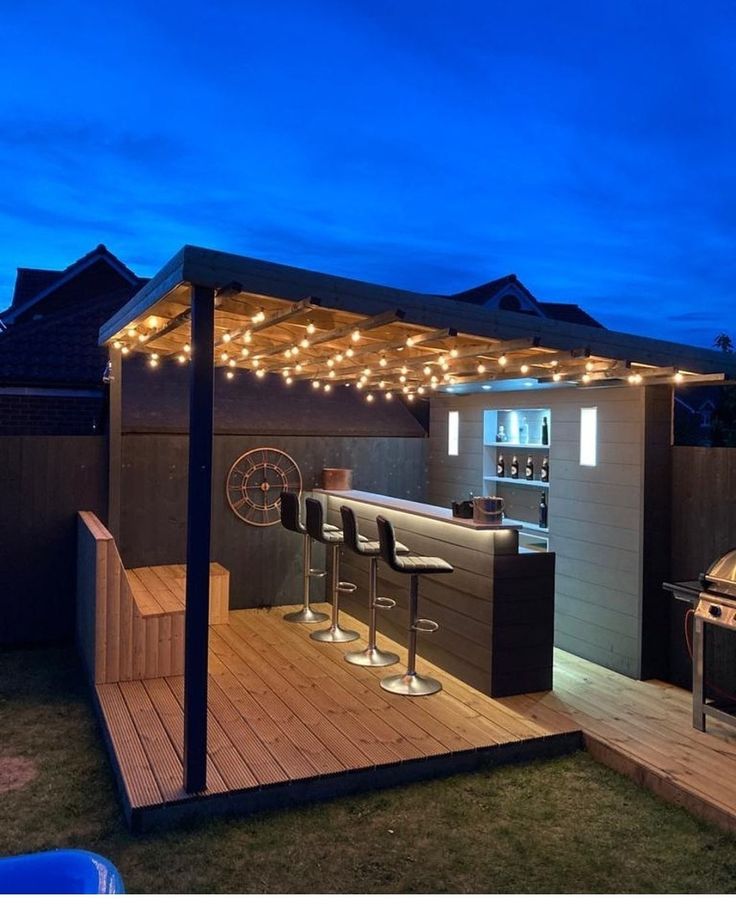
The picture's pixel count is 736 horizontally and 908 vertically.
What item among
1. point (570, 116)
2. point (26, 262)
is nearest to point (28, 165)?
point (26, 262)

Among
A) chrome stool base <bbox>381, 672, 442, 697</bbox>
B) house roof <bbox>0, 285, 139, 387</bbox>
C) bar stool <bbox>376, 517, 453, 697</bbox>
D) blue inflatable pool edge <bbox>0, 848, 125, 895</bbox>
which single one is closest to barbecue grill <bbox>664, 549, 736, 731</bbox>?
bar stool <bbox>376, 517, 453, 697</bbox>

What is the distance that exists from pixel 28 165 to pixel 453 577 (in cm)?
5278

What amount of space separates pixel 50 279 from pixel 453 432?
425 inches

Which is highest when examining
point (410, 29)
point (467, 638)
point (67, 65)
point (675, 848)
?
point (67, 65)

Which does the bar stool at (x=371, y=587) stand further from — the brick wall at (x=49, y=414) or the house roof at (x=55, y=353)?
the house roof at (x=55, y=353)

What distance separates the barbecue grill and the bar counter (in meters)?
0.96

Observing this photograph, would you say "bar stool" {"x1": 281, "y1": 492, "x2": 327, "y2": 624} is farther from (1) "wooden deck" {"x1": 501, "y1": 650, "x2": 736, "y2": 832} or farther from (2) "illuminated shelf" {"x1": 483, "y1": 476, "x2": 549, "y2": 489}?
(1) "wooden deck" {"x1": 501, "y1": 650, "x2": 736, "y2": 832}

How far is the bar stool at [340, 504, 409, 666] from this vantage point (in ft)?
18.4

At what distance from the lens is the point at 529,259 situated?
7550cm

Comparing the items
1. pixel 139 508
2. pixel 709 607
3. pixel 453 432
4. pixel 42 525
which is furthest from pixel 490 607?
pixel 42 525

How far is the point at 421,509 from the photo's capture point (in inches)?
240

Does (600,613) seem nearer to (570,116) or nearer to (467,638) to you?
(467,638)

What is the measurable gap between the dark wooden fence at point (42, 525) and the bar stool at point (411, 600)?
122 inches

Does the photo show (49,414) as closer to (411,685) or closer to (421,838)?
(411,685)
